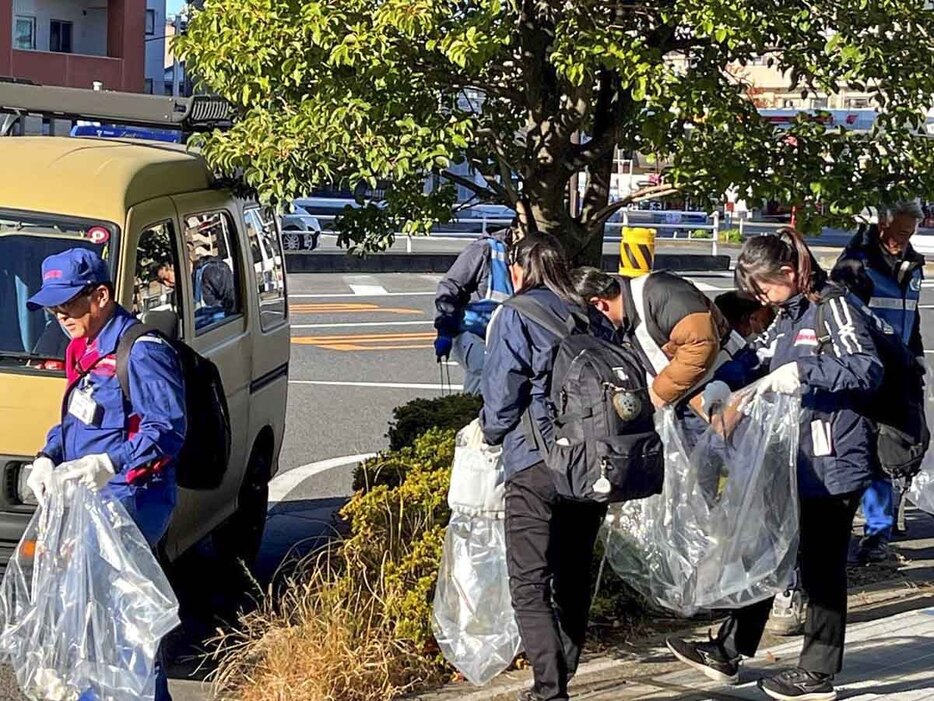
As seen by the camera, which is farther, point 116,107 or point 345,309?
point 345,309

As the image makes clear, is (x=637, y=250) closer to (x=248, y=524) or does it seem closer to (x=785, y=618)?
(x=248, y=524)

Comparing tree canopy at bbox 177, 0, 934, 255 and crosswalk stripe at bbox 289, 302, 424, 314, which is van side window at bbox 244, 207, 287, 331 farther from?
crosswalk stripe at bbox 289, 302, 424, 314

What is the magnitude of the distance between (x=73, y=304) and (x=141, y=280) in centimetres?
157

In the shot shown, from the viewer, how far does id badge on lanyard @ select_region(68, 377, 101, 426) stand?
446 centimetres

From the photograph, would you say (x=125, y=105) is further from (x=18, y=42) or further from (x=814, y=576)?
(x=18, y=42)

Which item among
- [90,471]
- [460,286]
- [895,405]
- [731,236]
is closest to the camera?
[90,471]

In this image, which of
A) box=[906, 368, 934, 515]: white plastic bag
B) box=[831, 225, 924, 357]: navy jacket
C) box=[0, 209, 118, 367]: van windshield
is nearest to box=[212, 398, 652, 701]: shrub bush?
box=[0, 209, 118, 367]: van windshield

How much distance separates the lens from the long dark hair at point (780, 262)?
521cm

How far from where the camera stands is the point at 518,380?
4660mm

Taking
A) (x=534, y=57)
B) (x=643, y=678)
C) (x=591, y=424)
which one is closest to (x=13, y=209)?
(x=534, y=57)

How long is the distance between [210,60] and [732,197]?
2345 millimetres

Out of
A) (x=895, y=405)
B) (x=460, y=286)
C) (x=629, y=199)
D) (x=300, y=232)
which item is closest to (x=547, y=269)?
(x=895, y=405)

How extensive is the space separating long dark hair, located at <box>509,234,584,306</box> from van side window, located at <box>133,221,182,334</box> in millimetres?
1886

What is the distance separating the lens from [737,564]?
540 cm
